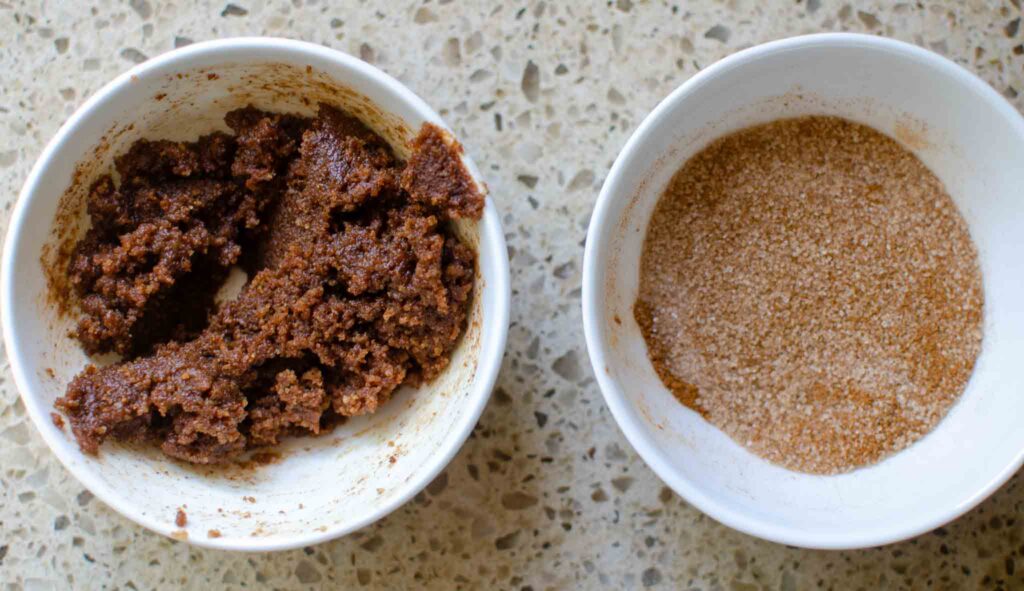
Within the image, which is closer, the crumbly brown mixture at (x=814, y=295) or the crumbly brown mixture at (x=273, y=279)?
the crumbly brown mixture at (x=273, y=279)

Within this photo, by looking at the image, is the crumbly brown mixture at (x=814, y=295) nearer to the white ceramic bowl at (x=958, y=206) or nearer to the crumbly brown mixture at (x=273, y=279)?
the white ceramic bowl at (x=958, y=206)

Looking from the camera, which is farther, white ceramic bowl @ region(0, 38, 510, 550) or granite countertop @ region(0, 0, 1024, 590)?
granite countertop @ region(0, 0, 1024, 590)

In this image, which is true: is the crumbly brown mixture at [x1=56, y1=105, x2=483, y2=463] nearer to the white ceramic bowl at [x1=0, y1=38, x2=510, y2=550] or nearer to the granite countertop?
the white ceramic bowl at [x1=0, y1=38, x2=510, y2=550]

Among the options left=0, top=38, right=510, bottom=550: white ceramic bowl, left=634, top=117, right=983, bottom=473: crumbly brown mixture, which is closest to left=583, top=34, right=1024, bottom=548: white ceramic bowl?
left=634, top=117, right=983, bottom=473: crumbly brown mixture

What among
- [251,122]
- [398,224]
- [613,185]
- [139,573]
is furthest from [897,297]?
[139,573]

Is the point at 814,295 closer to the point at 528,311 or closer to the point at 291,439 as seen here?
the point at 528,311

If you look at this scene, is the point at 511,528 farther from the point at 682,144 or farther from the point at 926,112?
the point at 926,112

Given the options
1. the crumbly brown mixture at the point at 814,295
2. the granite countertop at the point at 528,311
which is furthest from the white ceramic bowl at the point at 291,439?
the crumbly brown mixture at the point at 814,295
